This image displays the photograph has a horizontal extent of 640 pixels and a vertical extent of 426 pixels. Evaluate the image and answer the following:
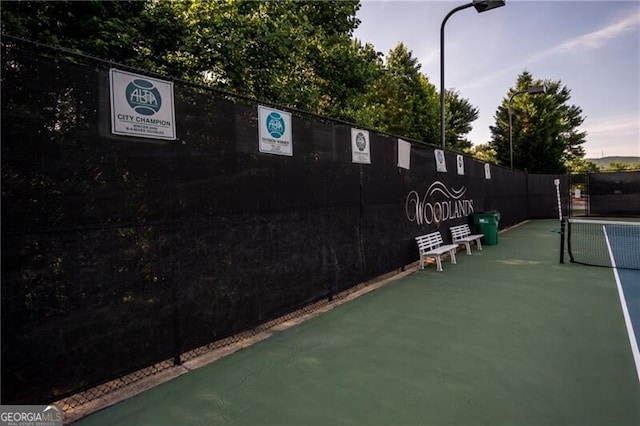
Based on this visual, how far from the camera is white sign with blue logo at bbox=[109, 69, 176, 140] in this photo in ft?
10.3

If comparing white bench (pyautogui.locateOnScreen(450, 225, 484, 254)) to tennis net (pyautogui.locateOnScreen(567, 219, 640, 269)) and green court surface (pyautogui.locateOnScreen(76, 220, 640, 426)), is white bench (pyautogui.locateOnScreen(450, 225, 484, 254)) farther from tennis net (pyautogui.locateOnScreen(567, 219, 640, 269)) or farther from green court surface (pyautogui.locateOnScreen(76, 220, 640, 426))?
green court surface (pyautogui.locateOnScreen(76, 220, 640, 426))

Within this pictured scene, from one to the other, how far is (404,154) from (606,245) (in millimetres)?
8271

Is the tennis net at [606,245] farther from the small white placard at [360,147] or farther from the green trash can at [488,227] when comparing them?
the small white placard at [360,147]

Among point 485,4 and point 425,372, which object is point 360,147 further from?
point 485,4

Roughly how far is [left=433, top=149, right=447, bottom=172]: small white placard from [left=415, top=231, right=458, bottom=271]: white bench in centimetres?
185

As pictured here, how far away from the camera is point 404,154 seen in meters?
8.27

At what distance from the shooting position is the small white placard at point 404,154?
8.10m

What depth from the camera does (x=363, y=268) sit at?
6812 millimetres

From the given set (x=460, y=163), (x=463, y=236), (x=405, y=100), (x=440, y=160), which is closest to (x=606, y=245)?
(x=463, y=236)

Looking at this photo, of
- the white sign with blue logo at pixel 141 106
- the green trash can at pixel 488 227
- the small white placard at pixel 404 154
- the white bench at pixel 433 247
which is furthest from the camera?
the green trash can at pixel 488 227

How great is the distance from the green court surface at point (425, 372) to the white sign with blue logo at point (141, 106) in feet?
7.79

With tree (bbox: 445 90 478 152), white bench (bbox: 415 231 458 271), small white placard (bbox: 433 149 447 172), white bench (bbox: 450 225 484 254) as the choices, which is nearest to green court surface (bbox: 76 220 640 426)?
white bench (bbox: 415 231 458 271)

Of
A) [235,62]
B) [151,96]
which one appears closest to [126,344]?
[151,96]

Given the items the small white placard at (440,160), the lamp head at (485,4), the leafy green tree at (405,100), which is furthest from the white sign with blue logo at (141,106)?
the leafy green tree at (405,100)
